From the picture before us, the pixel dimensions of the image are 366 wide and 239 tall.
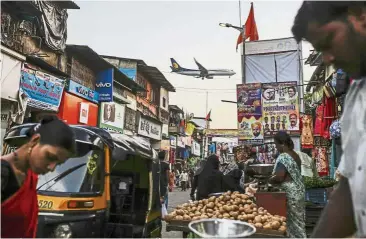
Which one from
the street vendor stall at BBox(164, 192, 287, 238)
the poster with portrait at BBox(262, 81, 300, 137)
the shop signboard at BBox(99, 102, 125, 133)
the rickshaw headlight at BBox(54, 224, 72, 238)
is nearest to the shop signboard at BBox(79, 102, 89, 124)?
the shop signboard at BBox(99, 102, 125, 133)

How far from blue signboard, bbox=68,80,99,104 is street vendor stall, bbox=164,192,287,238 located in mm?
13190

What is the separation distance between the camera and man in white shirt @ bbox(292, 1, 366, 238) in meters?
1.31

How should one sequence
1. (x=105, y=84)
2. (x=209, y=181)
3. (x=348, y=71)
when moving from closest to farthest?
(x=348, y=71), (x=209, y=181), (x=105, y=84)

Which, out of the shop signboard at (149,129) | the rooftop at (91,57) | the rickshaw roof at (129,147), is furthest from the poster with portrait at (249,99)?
the shop signboard at (149,129)

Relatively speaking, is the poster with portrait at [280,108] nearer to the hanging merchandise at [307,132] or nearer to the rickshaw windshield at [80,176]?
the hanging merchandise at [307,132]

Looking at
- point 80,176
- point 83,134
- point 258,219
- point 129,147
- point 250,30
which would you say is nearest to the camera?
point 258,219

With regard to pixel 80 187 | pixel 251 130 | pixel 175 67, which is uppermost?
pixel 175 67

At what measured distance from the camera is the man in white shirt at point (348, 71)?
131 centimetres

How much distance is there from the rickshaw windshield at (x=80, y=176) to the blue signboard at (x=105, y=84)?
16766 millimetres

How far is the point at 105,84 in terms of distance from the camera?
21266 mm

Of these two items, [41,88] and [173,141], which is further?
[173,141]

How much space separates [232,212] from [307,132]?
30.4 ft

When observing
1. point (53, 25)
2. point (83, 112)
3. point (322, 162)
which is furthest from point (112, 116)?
point (322, 162)

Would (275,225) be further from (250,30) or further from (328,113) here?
(250,30)
